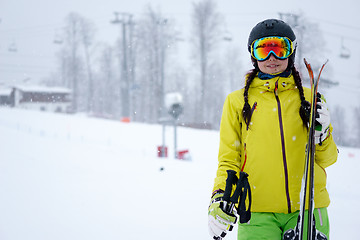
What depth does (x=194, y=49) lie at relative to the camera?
84.3 feet

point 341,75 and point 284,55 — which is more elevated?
point 341,75

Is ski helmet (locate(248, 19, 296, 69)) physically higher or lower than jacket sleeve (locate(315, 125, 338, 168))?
higher

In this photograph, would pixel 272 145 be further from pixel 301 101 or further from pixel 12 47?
pixel 12 47

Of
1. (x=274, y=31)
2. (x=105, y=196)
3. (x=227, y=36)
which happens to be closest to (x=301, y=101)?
(x=274, y=31)

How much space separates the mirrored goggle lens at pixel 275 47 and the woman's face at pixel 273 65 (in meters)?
0.02

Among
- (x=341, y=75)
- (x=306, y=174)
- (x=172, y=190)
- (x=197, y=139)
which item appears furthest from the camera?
(x=341, y=75)

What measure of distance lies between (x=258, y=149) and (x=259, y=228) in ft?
1.33

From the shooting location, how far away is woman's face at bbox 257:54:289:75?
1705 millimetres

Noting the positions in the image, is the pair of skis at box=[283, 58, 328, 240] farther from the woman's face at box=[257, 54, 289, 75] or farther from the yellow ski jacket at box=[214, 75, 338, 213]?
the woman's face at box=[257, 54, 289, 75]

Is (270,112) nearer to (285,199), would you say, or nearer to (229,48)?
(285,199)

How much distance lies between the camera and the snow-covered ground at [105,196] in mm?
3500

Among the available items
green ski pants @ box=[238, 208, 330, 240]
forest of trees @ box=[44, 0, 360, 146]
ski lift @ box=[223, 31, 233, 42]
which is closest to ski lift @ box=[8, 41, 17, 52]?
forest of trees @ box=[44, 0, 360, 146]

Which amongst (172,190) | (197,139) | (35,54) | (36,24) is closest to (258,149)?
(172,190)

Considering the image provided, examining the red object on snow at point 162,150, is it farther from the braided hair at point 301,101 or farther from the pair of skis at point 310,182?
the pair of skis at point 310,182
